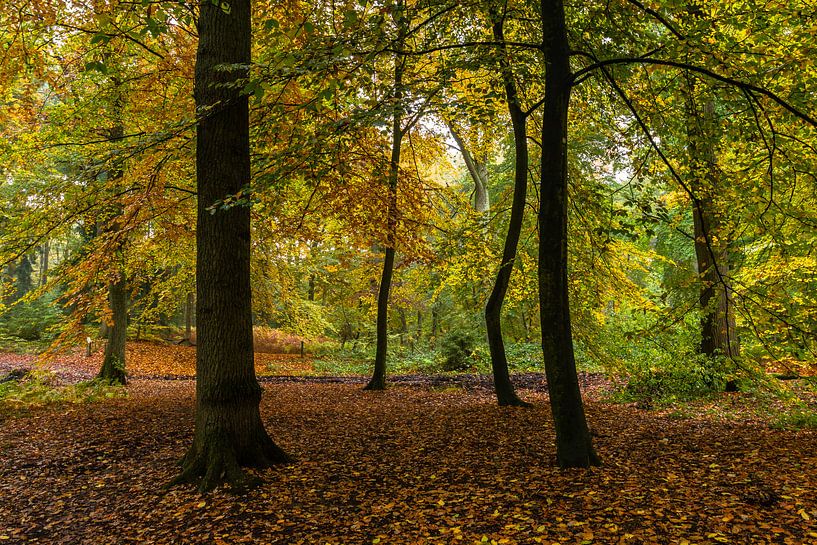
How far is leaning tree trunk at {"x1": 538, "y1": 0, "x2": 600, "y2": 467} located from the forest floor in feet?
1.46

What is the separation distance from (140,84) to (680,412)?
10798 millimetres

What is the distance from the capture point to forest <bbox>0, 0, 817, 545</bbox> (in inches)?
169

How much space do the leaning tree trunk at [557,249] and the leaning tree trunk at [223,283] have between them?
319cm

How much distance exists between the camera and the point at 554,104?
490cm

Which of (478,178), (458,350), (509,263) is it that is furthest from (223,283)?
(458,350)

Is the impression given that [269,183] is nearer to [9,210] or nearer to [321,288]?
[9,210]

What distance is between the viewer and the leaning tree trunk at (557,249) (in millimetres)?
4879

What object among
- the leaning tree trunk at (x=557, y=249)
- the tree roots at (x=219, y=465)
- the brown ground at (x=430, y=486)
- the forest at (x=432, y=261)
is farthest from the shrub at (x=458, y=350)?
the tree roots at (x=219, y=465)

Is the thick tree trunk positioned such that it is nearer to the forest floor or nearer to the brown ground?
the forest floor

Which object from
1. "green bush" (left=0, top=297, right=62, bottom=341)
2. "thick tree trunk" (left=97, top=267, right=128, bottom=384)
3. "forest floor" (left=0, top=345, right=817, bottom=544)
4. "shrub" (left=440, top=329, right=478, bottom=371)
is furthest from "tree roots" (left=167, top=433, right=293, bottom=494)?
"green bush" (left=0, top=297, right=62, bottom=341)

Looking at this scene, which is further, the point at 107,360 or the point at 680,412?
the point at 107,360

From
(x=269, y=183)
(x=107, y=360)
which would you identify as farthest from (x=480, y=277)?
(x=107, y=360)

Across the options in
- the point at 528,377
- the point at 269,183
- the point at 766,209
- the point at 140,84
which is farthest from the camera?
the point at 528,377

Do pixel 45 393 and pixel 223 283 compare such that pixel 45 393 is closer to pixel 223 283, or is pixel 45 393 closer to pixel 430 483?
pixel 223 283
